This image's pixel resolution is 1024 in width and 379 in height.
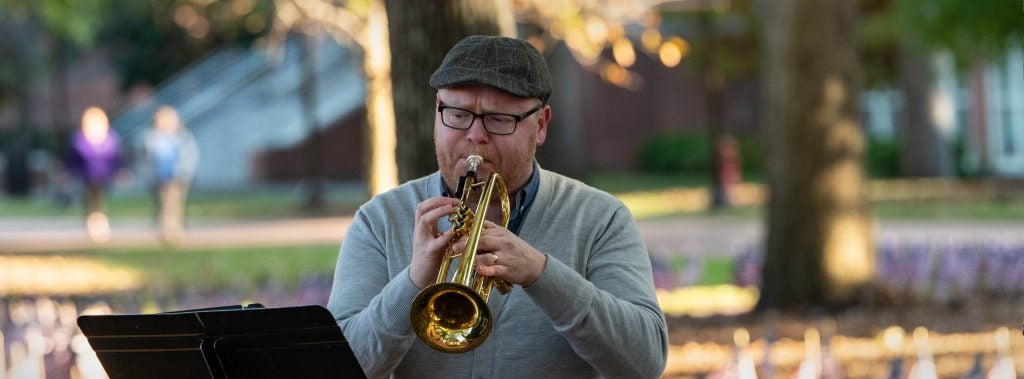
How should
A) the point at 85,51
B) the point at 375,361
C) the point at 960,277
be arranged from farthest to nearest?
the point at 85,51, the point at 960,277, the point at 375,361

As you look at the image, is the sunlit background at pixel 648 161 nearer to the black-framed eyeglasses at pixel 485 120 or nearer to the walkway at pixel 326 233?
the walkway at pixel 326 233

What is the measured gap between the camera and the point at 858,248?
1297cm

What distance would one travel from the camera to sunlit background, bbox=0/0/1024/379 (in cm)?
1025

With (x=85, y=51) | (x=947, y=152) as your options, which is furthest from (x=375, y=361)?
(x=85, y=51)

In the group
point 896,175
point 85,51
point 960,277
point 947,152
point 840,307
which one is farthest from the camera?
point 85,51

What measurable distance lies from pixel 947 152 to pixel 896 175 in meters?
3.11

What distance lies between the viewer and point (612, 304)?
418cm

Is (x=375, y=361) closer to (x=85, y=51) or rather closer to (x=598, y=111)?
(x=598, y=111)

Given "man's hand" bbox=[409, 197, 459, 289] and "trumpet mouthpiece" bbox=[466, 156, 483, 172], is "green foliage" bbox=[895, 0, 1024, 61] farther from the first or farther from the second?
"man's hand" bbox=[409, 197, 459, 289]

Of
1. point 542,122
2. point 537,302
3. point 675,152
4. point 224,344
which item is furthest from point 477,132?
point 675,152

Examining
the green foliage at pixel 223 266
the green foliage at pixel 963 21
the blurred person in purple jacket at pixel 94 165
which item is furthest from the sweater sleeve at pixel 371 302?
the blurred person in purple jacket at pixel 94 165

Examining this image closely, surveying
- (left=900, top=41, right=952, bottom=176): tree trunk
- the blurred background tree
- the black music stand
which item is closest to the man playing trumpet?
the black music stand

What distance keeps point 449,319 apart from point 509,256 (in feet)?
0.68

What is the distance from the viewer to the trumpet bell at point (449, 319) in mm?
3990
